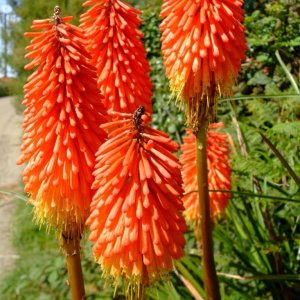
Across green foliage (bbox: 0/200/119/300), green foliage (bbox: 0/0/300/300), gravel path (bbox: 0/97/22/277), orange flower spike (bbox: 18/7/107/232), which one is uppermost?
orange flower spike (bbox: 18/7/107/232)

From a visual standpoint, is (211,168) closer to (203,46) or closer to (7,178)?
(203,46)

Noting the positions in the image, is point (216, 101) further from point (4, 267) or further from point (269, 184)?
point (4, 267)

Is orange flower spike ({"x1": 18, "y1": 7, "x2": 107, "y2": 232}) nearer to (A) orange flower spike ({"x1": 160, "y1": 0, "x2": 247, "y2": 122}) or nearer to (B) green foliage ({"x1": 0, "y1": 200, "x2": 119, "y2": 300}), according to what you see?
(A) orange flower spike ({"x1": 160, "y1": 0, "x2": 247, "y2": 122})

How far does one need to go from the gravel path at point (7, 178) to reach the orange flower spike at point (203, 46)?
1329 millimetres

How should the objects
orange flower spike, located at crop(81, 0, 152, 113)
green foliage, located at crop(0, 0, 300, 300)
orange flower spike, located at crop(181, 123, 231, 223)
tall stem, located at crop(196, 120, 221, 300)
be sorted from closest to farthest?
orange flower spike, located at crop(81, 0, 152, 113), tall stem, located at crop(196, 120, 221, 300), green foliage, located at crop(0, 0, 300, 300), orange flower spike, located at crop(181, 123, 231, 223)

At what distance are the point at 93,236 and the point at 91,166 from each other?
0.29 meters

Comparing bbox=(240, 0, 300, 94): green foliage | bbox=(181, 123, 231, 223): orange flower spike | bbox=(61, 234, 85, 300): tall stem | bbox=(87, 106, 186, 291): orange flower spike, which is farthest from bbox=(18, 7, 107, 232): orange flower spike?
bbox=(240, 0, 300, 94): green foliage

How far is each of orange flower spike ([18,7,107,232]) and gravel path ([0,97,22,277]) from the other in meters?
1.20

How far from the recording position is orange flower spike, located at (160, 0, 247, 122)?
2.22 metres

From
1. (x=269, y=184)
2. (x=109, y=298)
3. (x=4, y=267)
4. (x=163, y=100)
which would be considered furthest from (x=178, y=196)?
(x=163, y=100)

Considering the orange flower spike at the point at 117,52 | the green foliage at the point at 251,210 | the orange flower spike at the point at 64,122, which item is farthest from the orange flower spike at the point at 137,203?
the orange flower spike at the point at 117,52

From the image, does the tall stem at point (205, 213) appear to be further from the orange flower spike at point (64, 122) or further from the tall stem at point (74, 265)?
the tall stem at point (74, 265)

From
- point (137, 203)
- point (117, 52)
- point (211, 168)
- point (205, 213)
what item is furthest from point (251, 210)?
point (137, 203)

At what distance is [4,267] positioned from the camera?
20.7 feet
